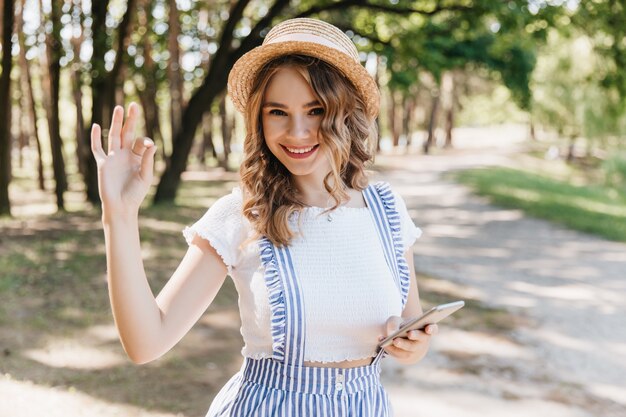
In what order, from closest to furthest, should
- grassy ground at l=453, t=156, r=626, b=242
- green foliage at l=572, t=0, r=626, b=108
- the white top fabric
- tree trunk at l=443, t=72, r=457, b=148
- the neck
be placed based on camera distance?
the white top fabric
the neck
green foliage at l=572, t=0, r=626, b=108
grassy ground at l=453, t=156, r=626, b=242
tree trunk at l=443, t=72, r=457, b=148

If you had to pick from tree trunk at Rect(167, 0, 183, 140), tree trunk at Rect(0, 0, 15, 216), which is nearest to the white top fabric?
tree trunk at Rect(0, 0, 15, 216)

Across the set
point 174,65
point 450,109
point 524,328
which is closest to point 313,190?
point 524,328

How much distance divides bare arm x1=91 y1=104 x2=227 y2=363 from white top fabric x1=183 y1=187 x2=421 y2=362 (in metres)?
0.12

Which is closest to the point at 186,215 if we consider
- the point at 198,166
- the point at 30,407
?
the point at 30,407

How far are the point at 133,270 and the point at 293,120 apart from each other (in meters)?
0.59

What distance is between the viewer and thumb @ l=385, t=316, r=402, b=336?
182 centimetres

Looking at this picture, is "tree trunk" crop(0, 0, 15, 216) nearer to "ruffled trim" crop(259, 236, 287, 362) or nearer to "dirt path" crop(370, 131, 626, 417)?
"dirt path" crop(370, 131, 626, 417)

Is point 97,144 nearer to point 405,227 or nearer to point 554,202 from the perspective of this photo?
point 405,227

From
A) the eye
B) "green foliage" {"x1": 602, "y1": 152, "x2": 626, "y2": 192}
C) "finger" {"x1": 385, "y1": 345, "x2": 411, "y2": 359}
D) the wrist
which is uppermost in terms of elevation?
the eye

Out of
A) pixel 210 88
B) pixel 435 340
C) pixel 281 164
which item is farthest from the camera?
pixel 210 88

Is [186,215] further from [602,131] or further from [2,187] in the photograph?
[602,131]

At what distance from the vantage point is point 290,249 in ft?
6.02

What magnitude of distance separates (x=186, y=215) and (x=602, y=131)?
20652 mm

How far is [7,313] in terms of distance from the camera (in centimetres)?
641
